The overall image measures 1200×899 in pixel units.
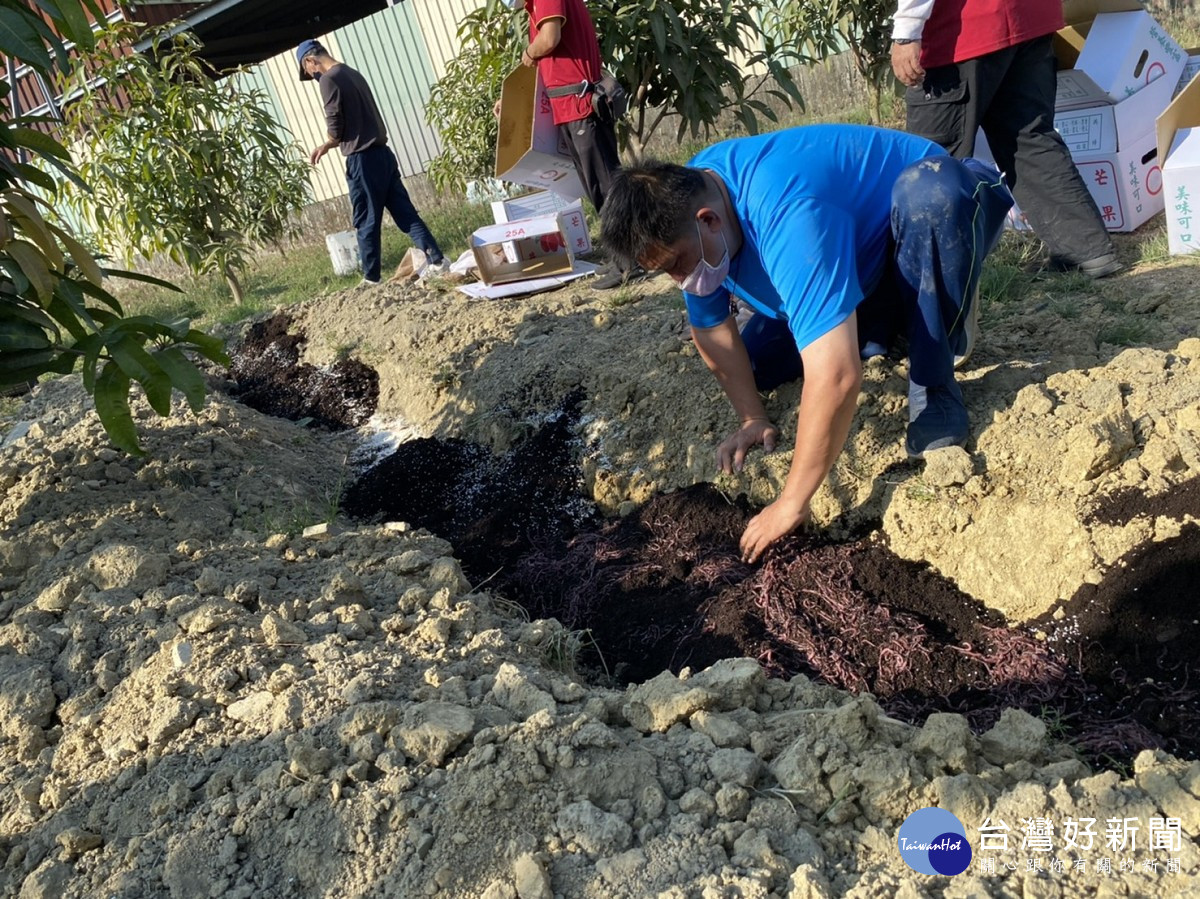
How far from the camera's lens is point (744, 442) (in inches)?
110

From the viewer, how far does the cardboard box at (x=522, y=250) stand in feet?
16.9

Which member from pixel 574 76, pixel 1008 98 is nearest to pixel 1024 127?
pixel 1008 98

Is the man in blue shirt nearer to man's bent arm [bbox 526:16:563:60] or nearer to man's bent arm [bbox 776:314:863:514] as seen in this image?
man's bent arm [bbox 776:314:863:514]

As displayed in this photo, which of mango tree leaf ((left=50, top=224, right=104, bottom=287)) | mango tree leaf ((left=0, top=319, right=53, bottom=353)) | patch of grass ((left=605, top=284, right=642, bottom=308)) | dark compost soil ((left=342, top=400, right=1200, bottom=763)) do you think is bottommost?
dark compost soil ((left=342, top=400, right=1200, bottom=763))

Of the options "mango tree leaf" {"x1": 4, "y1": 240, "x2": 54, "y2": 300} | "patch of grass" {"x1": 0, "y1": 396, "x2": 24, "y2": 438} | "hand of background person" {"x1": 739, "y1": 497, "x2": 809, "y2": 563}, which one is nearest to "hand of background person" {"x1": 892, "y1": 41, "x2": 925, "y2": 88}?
"hand of background person" {"x1": 739, "y1": 497, "x2": 809, "y2": 563}

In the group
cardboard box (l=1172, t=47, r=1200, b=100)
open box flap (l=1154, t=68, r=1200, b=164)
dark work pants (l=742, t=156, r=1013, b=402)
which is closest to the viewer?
dark work pants (l=742, t=156, r=1013, b=402)

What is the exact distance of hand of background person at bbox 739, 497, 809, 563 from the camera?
2238 mm

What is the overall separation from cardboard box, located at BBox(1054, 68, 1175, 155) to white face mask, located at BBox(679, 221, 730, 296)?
261 centimetres

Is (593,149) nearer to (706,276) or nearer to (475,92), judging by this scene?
(475,92)

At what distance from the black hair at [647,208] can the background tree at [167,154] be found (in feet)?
18.2

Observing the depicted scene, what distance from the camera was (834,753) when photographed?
1.62 m

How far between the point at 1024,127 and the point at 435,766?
345cm

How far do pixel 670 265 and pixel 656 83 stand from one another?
3.88 m

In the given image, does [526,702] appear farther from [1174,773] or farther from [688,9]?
[688,9]
